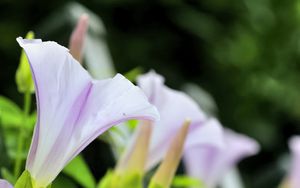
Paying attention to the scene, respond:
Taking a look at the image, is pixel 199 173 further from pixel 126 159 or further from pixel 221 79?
pixel 221 79

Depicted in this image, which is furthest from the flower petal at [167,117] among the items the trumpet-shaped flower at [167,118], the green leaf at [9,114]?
the green leaf at [9,114]

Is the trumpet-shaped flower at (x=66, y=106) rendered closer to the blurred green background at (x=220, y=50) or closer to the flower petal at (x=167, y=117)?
the flower petal at (x=167, y=117)

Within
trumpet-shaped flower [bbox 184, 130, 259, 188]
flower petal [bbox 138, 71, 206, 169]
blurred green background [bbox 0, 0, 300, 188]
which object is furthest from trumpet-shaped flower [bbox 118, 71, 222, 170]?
blurred green background [bbox 0, 0, 300, 188]

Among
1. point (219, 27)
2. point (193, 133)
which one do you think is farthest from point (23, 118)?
point (219, 27)

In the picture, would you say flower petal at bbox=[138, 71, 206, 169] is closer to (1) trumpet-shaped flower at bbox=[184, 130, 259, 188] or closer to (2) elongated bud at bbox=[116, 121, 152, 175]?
(2) elongated bud at bbox=[116, 121, 152, 175]

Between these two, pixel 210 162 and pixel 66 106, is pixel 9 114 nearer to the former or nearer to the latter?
pixel 66 106
